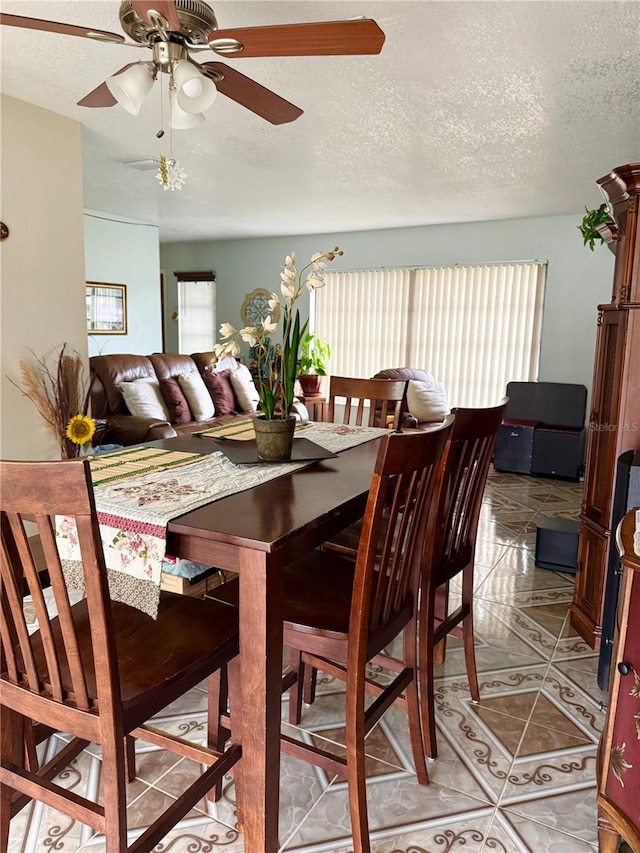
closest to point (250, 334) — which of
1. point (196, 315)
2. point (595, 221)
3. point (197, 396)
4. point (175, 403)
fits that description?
point (595, 221)

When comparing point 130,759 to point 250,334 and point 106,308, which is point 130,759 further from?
point 106,308

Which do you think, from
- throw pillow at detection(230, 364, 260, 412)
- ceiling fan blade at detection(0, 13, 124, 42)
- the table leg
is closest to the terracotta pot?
throw pillow at detection(230, 364, 260, 412)

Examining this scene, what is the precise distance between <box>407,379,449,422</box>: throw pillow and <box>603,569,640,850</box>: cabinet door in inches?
184

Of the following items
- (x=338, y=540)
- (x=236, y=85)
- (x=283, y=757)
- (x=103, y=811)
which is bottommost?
(x=283, y=757)

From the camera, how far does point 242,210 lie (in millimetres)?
5953

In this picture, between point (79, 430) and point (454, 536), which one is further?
point (79, 430)

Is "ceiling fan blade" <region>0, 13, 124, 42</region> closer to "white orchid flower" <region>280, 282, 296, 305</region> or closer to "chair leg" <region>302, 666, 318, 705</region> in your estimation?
"white orchid flower" <region>280, 282, 296, 305</region>

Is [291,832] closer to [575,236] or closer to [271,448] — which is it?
[271,448]

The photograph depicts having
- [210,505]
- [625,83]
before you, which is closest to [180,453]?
[210,505]

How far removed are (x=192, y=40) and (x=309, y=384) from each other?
5327mm

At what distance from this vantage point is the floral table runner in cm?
140

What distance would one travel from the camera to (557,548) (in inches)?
137

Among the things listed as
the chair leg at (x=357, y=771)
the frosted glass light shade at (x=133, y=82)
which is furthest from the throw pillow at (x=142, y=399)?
the chair leg at (x=357, y=771)

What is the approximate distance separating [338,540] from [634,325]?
4.64 ft
